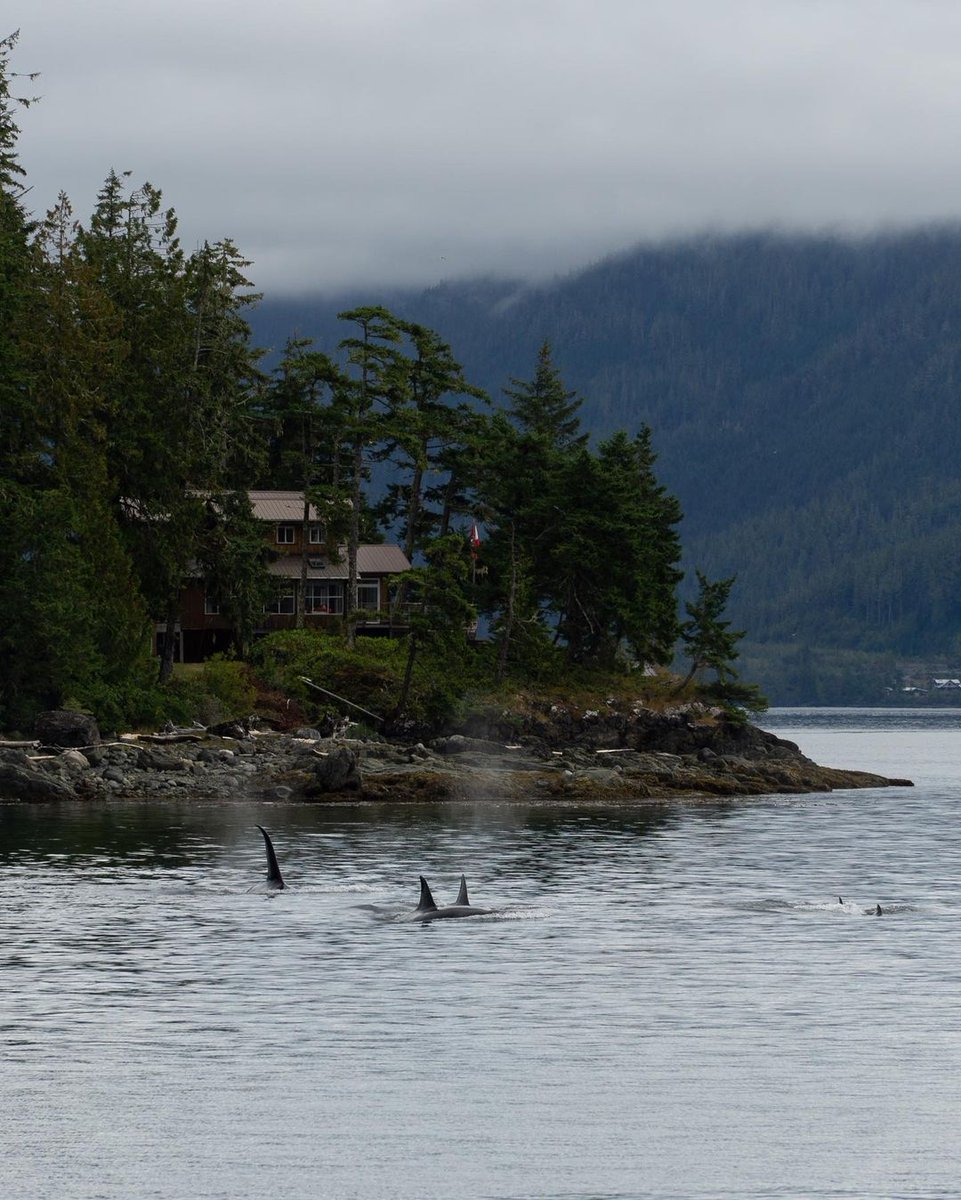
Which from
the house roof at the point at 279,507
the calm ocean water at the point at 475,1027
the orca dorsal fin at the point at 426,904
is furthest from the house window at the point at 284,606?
the orca dorsal fin at the point at 426,904

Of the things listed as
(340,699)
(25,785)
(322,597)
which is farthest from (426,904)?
(322,597)

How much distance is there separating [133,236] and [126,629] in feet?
104

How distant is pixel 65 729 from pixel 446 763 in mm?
18754

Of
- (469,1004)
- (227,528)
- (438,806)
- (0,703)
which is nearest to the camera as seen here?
(469,1004)

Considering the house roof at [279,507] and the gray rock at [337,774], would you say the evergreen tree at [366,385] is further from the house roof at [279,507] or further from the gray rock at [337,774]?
the gray rock at [337,774]

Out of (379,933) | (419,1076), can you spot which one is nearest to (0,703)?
(379,933)

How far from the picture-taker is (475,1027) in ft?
94.9

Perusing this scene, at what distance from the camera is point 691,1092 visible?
24.0 meters

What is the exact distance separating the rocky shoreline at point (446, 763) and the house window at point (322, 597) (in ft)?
94.3

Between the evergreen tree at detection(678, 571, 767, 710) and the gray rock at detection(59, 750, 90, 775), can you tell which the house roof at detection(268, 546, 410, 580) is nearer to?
the evergreen tree at detection(678, 571, 767, 710)

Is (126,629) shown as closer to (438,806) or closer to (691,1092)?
(438,806)

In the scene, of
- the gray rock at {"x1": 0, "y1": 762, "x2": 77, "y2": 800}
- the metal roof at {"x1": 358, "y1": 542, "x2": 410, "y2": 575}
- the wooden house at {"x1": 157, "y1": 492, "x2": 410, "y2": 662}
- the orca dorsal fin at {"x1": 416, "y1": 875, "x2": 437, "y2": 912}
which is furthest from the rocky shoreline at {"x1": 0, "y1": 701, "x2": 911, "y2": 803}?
the orca dorsal fin at {"x1": 416, "y1": 875, "x2": 437, "y2": 912}

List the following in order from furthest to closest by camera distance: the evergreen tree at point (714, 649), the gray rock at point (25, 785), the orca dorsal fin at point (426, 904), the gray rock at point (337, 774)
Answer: the evergreen tree at point (714, 649), the gray rock at point (337, 774), the gray rock at point (25, 785), the orca dorsal fin at point (426, 904)

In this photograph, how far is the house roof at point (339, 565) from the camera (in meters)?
127
